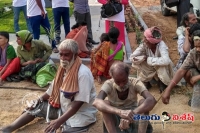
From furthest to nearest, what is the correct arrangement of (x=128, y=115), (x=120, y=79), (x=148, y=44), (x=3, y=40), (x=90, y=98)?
1. (x=3, y=40)
2. (x=148, y=44)
3. (x=90, y=98)
4. (x=120, y=79)
5. (x=128, y=115)

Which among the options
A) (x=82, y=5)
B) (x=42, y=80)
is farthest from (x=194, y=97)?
(x=82, y=5)

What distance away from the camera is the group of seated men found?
12.2ft

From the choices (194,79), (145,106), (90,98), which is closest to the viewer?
(145,106)

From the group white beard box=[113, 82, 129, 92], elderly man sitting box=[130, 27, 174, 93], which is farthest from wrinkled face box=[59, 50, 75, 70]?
elderly man sitting box=[130, 27, 174, 93]

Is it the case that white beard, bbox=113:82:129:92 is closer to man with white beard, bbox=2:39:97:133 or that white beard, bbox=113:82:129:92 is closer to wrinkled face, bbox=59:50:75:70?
man with white beard, bbox=2:39:97:133

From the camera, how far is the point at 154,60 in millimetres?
5293

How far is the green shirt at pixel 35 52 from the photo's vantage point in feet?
20.0

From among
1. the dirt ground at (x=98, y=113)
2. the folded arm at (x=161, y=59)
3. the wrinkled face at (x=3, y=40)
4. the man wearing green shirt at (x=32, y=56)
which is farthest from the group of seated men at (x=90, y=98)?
the wrinkled face at (x=3, y=40)

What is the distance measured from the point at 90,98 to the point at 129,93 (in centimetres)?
60

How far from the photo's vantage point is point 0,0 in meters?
16.7

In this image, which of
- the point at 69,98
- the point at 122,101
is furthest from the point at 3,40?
the point at 122,101

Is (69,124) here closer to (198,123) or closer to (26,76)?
(198,123)

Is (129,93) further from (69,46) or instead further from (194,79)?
(194,79)

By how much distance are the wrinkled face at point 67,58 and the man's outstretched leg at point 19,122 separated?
2.85 ft
